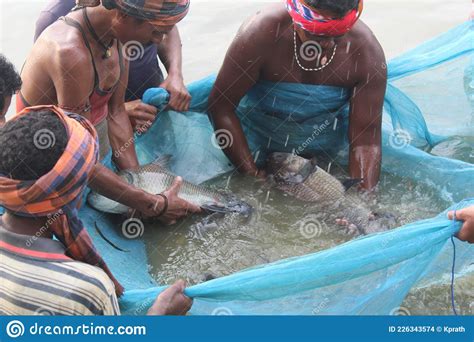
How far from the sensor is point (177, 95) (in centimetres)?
386

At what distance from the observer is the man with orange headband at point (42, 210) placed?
1.93 metres

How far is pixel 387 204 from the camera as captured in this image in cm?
361

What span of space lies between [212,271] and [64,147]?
1.34 metres

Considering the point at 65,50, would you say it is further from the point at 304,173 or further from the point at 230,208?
the point at 304,173

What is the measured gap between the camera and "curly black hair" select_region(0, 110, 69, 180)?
1919mm

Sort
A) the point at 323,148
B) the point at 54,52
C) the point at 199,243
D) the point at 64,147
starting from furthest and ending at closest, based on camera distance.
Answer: the point at 323,148 → the point at 199,243 → the point at 54,52 → the point at 64,147

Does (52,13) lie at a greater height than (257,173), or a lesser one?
greater

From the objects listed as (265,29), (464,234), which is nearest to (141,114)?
(265,29)

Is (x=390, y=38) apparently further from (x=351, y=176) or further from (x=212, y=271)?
(x=212, y=271)

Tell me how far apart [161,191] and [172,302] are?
3.53ft

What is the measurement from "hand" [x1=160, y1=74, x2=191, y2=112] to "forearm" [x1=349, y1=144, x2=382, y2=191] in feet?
3.24

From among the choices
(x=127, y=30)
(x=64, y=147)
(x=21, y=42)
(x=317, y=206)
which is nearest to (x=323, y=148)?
(x=317, y=206)

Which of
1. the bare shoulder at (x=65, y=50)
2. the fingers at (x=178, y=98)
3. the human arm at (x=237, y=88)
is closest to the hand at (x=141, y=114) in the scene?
the fingers at (x=178, y=98)

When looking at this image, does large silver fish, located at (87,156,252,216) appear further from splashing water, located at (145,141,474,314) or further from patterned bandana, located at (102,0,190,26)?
patterned bandana, located at (102,0,190,26)
